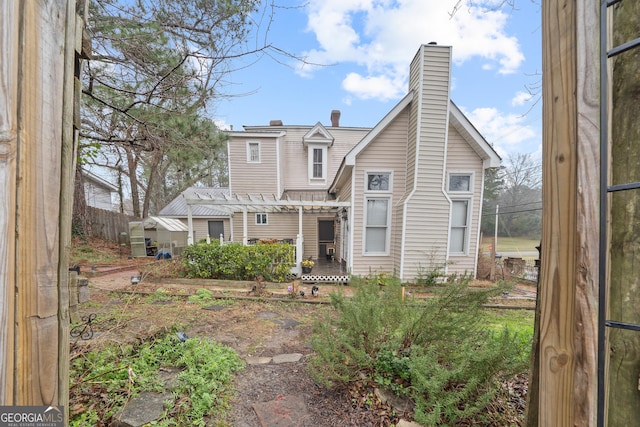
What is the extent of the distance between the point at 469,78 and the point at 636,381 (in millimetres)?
5411

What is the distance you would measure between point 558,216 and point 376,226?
6593 mm

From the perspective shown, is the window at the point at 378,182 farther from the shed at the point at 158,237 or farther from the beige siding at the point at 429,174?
the shed at the point at 158,237

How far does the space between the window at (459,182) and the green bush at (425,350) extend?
18.9 feet

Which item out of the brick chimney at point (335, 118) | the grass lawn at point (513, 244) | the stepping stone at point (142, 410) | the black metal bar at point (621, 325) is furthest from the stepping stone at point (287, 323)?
the grass lawn at point (513, 244)

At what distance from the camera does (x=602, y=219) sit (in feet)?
2.50

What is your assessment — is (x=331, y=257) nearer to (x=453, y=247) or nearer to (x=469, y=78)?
(x=453, y=247)

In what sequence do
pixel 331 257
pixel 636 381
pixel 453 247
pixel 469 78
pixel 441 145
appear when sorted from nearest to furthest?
pixel 636 381
pixel 469 78
pixel 441 145
pixel 453 247
pixel 331 257

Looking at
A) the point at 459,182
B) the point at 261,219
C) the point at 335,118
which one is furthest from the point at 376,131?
the point at 335,118

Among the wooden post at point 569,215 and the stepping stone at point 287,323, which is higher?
the wooden post at point 569,215

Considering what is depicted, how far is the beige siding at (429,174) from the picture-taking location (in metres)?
6.32

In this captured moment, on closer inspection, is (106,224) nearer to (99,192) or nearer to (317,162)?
(99,192)

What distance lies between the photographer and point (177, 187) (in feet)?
71.1

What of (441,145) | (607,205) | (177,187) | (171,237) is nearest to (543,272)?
(607,205)

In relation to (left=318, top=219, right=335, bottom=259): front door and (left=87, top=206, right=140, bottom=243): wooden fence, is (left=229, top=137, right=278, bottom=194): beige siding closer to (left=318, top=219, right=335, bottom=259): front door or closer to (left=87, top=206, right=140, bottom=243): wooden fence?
(left=318, top=219, right=335, bottom=259): front door
